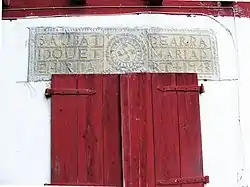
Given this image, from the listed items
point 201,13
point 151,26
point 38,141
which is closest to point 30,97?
point 38,141

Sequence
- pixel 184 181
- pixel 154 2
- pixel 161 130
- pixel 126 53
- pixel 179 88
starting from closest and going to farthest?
pixel 184 181
pixel 161 130
pixel 179 88
pixel 126 53
pixel 154 2

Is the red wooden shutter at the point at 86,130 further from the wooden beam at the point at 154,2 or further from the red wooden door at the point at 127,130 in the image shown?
the wooden beam at the point at 154,2

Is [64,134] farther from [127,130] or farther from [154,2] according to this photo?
[154,2]

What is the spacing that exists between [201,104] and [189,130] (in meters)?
0.32

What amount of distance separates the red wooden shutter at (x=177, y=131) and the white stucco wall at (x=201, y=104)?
0.45 feet

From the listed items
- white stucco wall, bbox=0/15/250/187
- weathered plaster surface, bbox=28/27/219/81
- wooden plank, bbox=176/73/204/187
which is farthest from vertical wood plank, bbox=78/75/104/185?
wooden plank, bbox=176/73/204/187

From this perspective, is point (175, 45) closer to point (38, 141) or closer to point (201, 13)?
point (201, 13)

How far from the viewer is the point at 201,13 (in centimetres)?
747

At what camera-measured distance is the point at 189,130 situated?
699 cm

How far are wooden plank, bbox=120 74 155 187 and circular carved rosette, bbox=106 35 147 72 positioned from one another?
17cm

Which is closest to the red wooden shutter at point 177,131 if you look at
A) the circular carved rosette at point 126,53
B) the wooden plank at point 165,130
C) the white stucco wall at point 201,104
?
the wooden plank at point 165,130

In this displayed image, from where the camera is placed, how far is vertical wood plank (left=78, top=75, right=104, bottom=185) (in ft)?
22.4

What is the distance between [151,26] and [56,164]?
168 centimetres

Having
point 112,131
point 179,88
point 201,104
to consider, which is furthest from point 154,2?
point 112,131
